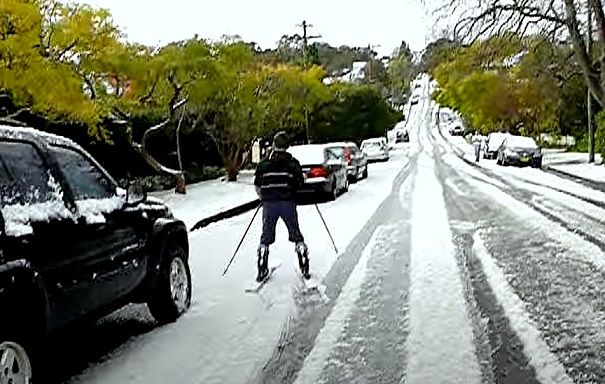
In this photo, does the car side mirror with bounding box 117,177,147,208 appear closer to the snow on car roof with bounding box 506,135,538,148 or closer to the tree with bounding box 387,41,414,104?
the snow on car roof with bounding box 506,135,538,148

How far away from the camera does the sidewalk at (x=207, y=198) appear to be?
19.3 m

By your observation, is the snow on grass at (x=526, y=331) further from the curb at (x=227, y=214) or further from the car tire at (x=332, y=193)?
the car tire at (x=332, y=193)

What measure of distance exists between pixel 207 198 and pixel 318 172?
3.18m

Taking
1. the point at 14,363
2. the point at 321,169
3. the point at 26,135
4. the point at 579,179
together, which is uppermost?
the point at 26,135

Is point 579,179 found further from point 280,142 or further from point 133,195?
point 133,195

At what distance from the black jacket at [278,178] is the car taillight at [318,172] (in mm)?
12502

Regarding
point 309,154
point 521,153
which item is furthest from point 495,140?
point 309,154

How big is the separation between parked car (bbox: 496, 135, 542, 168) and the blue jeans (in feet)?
105

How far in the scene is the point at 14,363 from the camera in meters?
5.52

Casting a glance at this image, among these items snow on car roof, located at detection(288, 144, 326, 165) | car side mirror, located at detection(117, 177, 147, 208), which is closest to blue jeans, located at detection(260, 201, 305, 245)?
car side mirror, located at detection(117, 177, 147, 208)

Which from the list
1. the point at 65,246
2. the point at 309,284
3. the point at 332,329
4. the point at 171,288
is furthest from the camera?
the point at 309,284

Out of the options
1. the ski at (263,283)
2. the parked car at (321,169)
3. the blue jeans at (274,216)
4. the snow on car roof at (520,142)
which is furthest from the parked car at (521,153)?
the blue jeans at (274,216)

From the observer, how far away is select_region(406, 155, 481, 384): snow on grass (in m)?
6.33

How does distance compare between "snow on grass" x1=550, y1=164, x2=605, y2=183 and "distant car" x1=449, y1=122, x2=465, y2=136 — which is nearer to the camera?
"snow on grass" x1=550, y1=164, x2=605, y2=183
